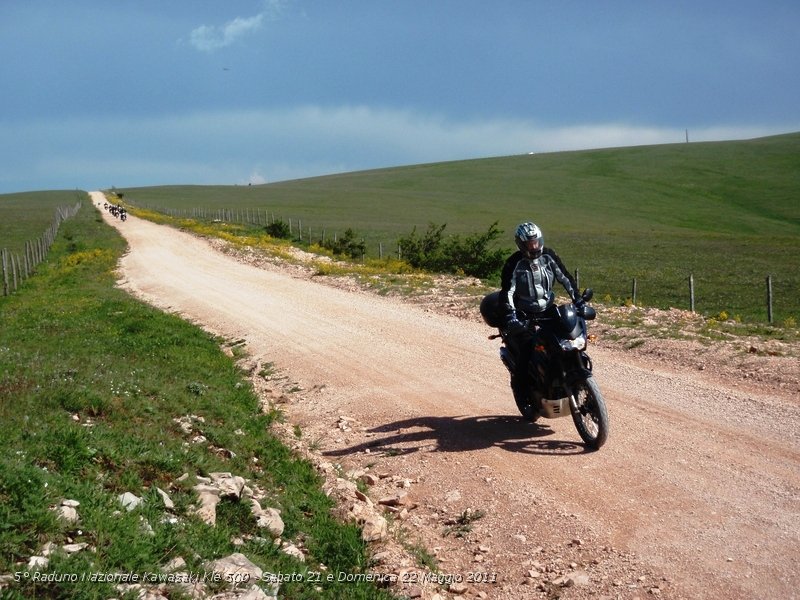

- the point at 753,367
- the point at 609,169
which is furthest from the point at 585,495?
the point at 609,169

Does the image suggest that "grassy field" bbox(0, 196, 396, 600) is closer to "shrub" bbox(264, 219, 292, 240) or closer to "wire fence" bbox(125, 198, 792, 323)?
"wire fence" bbox(125, 198, 792, 323)

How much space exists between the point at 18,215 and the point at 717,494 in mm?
88990

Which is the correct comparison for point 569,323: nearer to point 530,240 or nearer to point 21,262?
point 530,240

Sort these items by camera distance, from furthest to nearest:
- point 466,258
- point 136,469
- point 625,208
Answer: point 625,208, point 466,258, point 136,469

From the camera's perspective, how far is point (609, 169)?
4818 inches

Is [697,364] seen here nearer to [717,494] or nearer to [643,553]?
[717,494]

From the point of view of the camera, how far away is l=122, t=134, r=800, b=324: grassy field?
113 ft

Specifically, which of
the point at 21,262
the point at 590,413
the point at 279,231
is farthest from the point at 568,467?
the point at 279,231

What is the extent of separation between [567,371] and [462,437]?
132 cm

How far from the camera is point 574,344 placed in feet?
23.2

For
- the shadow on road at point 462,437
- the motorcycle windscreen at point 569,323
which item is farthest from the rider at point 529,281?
the shadow on road at point 462,437

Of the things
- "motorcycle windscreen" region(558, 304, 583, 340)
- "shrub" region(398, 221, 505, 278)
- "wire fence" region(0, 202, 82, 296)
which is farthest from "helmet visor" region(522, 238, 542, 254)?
"wire fence" region(0, 202, 82, 296)

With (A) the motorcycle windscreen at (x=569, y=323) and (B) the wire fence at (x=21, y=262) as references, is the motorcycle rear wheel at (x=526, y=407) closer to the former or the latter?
(A) the motorcycle windscreen at (x=569, y=323)

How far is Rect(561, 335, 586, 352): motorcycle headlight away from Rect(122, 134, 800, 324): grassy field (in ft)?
39.8
